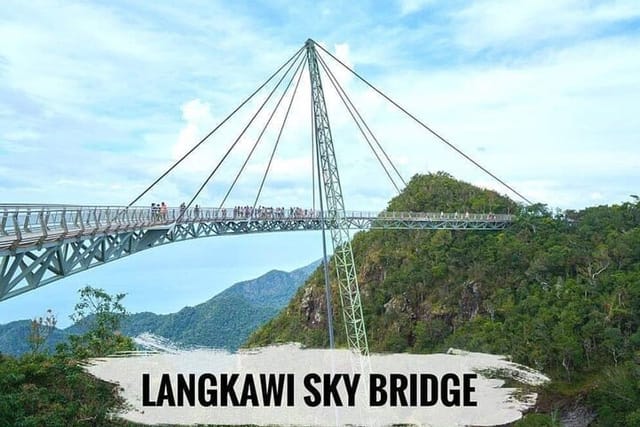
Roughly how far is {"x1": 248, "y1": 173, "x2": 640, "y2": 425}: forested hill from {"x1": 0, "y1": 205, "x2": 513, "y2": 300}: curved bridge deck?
36.9ft

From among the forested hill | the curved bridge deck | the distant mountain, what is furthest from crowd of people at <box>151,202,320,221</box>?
the distant mountain

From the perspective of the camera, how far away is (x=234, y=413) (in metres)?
22.2

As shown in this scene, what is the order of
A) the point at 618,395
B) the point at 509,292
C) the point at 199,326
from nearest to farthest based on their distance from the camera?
the point at 618,395
the point at 509,292
the point at 199,326

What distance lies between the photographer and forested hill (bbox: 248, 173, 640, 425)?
28.7 m

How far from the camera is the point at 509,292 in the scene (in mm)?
36781

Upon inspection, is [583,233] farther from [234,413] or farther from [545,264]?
[234,413]

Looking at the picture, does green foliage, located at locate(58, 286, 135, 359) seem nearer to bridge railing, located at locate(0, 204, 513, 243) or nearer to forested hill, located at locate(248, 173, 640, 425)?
bridge railing, located at locate(0, 204, 513, 243)

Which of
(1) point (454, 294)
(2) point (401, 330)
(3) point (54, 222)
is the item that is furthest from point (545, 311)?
(3) point (54, 222)

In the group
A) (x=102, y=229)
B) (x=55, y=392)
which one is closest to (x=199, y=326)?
(x=55, y=392)

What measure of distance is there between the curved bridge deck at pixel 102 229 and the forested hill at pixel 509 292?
11.2 metres

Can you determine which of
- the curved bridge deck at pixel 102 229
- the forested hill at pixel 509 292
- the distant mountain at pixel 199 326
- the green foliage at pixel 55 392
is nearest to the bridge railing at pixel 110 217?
the curved bridge deck at pixel 102 229

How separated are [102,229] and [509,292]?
28721 mm

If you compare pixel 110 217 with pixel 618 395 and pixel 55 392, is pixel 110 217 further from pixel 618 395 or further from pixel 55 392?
pixel 618 395

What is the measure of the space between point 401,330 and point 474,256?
753 cm
